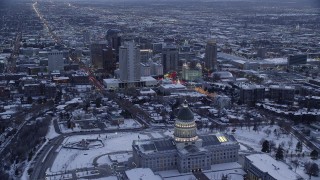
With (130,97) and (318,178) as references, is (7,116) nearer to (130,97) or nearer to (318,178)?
(130,97)

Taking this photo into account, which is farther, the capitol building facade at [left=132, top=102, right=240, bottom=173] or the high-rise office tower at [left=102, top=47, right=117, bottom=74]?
the high-rise office tower at [left=102, top=47, right=117, bottom=74]

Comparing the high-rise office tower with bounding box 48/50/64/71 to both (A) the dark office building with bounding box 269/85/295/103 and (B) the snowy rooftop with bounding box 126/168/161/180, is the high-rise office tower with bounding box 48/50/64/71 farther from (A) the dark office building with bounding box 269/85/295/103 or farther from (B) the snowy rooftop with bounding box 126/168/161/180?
(B) the snowy rooftop with bounding box 126/168/161/180

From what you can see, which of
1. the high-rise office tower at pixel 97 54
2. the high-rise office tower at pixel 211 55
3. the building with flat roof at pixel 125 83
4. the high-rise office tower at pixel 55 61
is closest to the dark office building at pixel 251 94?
the building with flat roof at pixel 125 83

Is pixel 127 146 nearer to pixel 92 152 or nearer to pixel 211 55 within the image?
pixel 92 152

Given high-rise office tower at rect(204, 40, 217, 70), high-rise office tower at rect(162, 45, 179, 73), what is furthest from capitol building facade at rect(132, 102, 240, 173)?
high-rise office tower at rect(204, 40, 217, 70)

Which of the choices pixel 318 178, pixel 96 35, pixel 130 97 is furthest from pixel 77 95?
pixel 96 35

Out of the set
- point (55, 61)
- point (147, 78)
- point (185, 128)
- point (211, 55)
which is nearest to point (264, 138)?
point (185, 128)
